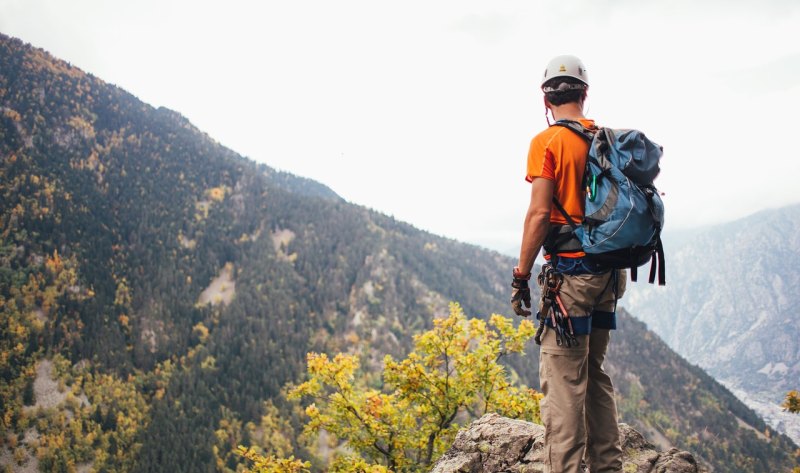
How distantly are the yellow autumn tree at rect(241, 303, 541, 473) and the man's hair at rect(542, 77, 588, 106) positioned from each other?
5.95 m

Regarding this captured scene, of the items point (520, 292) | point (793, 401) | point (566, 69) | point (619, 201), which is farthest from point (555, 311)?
point (793, 401)

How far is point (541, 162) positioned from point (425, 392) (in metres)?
7.75

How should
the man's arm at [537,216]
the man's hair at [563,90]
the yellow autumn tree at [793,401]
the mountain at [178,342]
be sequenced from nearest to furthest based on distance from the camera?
Answer: the man's arm at [537,216], the man's hair at [563,90], the yellow autumn tree at [793,401], the mountain at [178,342]

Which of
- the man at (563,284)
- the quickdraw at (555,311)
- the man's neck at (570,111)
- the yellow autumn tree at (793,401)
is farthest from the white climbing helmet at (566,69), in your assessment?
the yellow autumn tree at (793,401)

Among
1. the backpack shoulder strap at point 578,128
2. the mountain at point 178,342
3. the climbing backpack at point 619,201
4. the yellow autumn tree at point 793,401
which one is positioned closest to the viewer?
the climbing backpack at point 619,201

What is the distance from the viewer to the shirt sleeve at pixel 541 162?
4074 millimetres

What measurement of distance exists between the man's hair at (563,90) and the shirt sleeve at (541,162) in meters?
0.68

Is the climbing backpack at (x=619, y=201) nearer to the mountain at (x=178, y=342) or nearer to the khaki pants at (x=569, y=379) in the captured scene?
the khaki pants at (x=569, y=379)

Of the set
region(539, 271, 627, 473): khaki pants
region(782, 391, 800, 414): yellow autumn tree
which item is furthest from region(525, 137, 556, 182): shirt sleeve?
region(782, 391, 800, 414): yellow autumn tree

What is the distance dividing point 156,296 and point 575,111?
625 feet

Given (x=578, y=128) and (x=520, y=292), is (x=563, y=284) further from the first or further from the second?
(x=578, y=128)

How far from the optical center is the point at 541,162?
13.5ft

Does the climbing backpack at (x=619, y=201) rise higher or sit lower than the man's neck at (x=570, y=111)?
lower

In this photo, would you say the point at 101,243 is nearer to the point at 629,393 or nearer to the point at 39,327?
the point at 39,327
